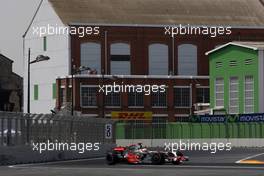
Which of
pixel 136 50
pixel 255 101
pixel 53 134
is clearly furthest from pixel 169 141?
pixel 53 134

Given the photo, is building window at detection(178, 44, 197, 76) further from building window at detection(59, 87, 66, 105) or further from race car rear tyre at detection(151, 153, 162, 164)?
race car rear tyre at detection(151, 153, 162, 164)

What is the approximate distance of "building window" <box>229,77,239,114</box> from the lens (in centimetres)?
11551

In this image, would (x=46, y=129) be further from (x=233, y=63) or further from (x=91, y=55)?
(x=91, y=55)

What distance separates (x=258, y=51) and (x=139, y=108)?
23.1 meters

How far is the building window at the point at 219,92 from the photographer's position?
118625 mm

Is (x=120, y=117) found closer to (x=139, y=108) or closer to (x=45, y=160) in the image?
(x=139, y=108)

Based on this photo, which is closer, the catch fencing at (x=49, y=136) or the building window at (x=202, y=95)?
the catch fencing at (x=49, y=136)

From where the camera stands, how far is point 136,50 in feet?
439
